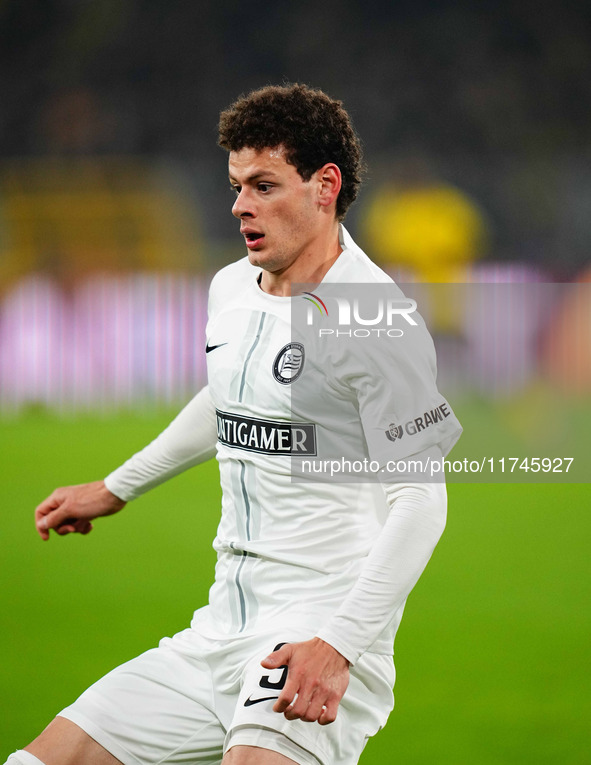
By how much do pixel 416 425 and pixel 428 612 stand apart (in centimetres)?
303

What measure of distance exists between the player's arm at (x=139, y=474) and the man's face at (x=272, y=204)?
435 millimetres

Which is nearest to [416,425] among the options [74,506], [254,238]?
[254,238]

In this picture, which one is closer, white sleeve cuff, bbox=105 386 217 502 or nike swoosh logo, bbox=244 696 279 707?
nike swoosh logo, bbox=244 696 279 707

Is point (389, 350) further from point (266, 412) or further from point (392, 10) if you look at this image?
point (392, 10)

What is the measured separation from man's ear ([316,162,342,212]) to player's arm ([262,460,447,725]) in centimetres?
60

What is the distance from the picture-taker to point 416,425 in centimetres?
177

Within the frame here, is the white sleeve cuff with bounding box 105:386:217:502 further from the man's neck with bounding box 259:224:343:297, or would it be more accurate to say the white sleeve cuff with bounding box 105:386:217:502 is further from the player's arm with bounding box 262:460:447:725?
the player's arm with bounding box 262:460:447:725

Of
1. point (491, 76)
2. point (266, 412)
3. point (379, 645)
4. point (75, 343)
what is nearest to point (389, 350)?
point (266, 412)

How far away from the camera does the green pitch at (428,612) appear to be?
331cm

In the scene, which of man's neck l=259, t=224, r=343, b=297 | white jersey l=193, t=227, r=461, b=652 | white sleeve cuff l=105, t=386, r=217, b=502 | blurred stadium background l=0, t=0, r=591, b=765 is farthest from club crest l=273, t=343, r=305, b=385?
blurred stadium background l=0, t=0, r=591, b=765

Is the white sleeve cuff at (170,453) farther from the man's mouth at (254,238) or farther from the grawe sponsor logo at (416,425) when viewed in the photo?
the grawe sponsor logo at (416,425)

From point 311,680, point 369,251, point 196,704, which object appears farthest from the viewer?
point 369,251

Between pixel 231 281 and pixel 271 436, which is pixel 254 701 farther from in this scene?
pixel 231 281

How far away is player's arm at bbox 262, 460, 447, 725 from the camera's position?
159 centimetres
